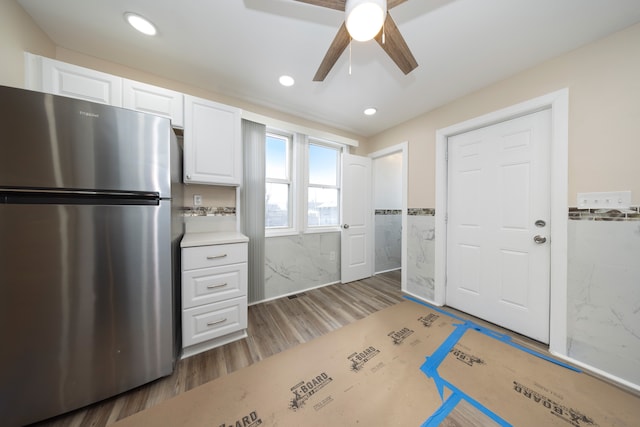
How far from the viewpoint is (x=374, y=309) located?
7.48 feet

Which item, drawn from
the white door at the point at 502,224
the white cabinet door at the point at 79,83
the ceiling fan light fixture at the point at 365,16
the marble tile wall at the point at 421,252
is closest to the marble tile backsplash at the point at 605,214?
the white door at the point at 502,224

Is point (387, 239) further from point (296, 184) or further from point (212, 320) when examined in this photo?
point (212, 320)

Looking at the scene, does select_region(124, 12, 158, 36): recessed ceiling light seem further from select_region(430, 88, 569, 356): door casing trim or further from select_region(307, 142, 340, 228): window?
select_region(430, 88, 569, 356): door casing trim

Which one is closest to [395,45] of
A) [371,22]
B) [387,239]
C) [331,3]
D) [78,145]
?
[371,22]

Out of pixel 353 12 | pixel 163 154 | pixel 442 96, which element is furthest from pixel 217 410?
pixel 442 96

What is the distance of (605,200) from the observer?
4.62ft

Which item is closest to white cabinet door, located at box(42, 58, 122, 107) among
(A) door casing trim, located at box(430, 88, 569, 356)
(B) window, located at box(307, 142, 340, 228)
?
(B) window, located at box(307, 142, 340, 228)

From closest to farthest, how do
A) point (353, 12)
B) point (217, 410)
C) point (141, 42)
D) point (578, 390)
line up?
point (353, 12) → point (217, 410) → point (578, 390) → point (141, 42)

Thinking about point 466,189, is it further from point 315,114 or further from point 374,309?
point 315,114

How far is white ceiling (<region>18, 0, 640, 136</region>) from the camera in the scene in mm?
1264

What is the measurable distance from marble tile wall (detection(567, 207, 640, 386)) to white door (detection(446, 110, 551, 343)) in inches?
7.2

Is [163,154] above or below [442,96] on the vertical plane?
below

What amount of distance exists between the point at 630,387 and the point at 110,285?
341cm

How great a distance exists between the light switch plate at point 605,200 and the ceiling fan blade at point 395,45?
167 cm
